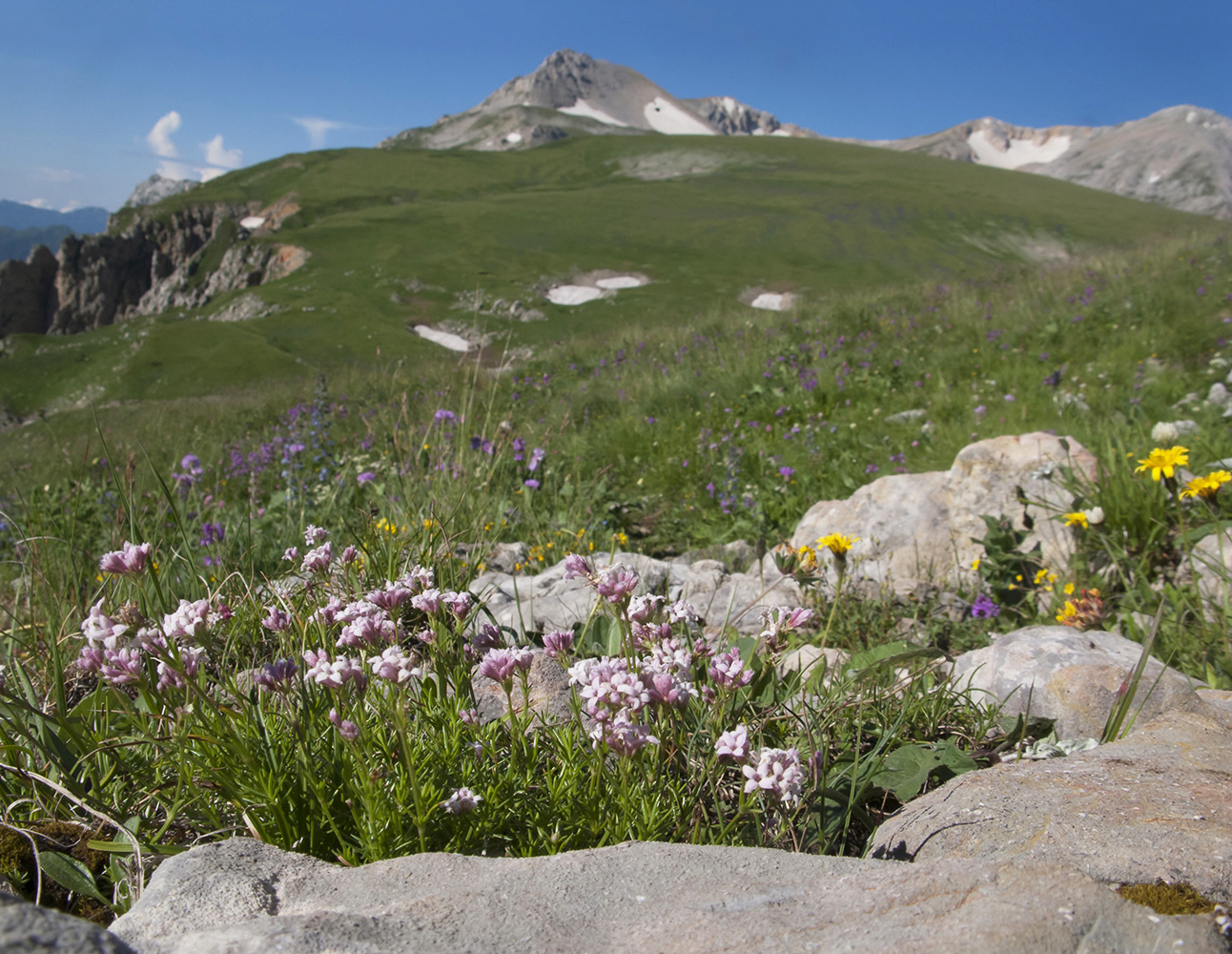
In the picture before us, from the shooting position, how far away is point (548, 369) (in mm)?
13227

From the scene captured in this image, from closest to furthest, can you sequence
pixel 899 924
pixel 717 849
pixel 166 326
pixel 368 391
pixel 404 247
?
pixel 899 924, pixel 717 849, pixel 368 391, pixel 166 326, pixel 404 247

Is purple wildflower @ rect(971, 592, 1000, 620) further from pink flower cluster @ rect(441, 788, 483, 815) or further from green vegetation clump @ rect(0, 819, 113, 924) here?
green vegetation clump @ rect(0, 819, 113, 924)

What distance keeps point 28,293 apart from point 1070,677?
100 meters

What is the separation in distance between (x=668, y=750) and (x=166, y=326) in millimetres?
43342

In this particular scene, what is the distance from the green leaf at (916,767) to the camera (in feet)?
6.04

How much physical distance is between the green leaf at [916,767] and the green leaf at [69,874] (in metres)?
1.83

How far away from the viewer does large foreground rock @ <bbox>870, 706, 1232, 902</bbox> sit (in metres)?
1.31

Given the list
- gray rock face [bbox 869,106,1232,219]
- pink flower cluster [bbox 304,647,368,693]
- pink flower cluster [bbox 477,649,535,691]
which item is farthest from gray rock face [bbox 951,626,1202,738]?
gray rock face [bbox 869,106,1232,219]

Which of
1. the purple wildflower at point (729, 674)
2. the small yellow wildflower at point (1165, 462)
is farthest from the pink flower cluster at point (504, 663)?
the small yellow wildflower at point (1165, 462)

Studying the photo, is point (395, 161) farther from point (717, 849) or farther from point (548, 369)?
point (717, 849)

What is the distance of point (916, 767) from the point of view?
1.92 metres

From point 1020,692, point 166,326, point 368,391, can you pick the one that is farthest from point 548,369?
point 166,326

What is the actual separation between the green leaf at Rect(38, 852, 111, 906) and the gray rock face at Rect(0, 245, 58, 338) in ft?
308

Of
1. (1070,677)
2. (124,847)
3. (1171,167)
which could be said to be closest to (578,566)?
(124,847)
